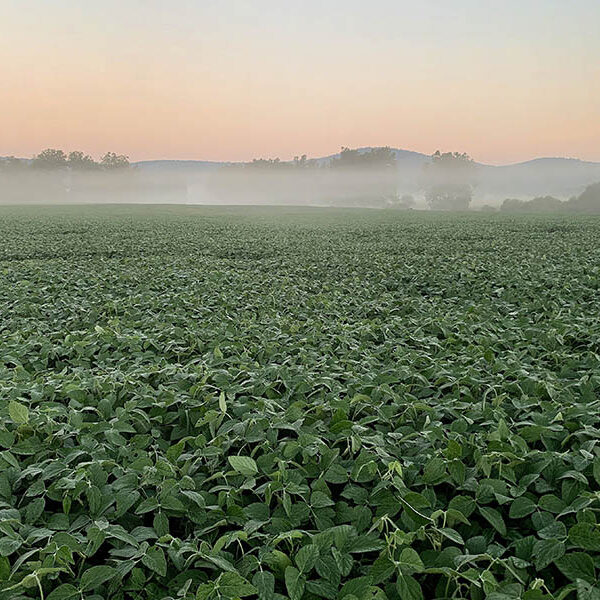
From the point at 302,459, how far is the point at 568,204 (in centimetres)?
8171

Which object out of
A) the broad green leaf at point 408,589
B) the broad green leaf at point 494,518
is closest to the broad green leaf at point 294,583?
the broad green leaf at point 408,589

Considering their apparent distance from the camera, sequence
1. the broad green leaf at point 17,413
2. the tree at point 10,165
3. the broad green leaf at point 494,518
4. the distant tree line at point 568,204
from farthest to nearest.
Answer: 1. the tree at point 10,165
2. the distant tree line at point 568,204
3. the broad green leaf at point 17,413
4. the broad green leaf at point 494,518

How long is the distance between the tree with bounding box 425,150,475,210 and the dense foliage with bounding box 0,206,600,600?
109m

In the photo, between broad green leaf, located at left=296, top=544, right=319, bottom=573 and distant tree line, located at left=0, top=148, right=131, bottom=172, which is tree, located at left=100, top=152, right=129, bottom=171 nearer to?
distant tree line, located at left=0, top=148, right=131, bottom=172

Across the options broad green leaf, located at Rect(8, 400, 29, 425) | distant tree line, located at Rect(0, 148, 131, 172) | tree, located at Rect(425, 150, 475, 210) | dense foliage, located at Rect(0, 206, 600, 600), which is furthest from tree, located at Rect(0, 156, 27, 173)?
broad green leaf, located at Rect(8, 400, 29, 425)

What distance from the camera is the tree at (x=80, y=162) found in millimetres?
127312

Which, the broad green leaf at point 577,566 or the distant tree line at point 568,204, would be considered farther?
the distant tree line at point 568,204

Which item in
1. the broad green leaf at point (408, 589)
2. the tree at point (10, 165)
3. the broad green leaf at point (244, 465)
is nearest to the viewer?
the broad green leaf at point (408, 589)

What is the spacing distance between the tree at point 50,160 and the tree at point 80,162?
1356 mm

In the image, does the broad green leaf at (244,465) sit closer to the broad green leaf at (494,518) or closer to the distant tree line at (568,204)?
the broad green leaf at (494,518)

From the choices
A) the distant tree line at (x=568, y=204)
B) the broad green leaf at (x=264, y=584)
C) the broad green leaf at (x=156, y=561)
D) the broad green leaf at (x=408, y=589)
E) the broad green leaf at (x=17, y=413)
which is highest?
the distant tree line at (x=568, y=204)

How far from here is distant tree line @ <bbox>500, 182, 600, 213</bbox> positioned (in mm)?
68175

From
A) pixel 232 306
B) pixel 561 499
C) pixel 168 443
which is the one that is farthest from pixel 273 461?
pixel 232 306

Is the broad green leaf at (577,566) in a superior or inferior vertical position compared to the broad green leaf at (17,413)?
inferior
